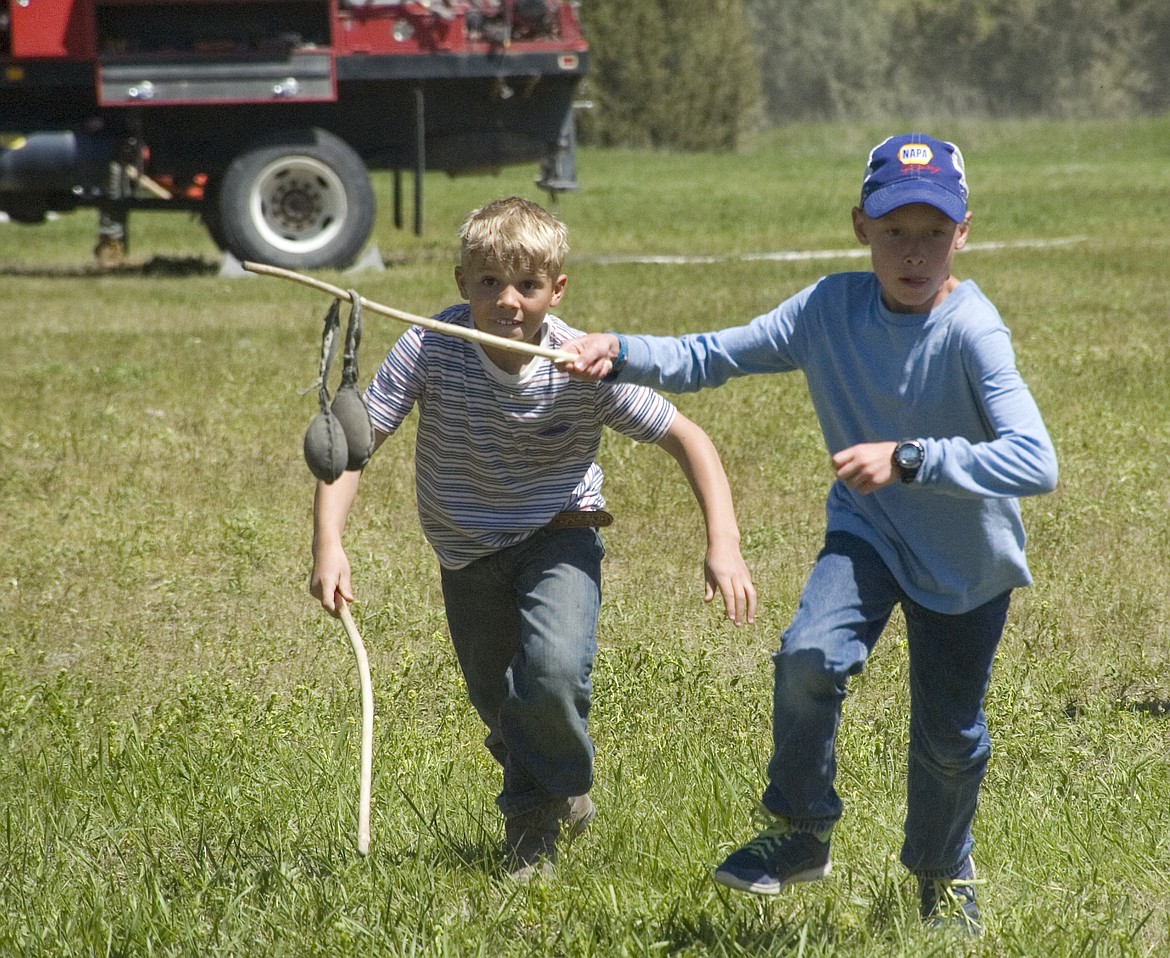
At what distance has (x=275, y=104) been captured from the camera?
1565 centimetres

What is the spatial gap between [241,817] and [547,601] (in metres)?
1.01

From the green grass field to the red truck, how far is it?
3462 millimetres

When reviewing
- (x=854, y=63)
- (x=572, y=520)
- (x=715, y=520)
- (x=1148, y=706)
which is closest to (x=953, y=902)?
(x=715, y=520)

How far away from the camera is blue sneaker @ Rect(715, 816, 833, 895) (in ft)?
10.9

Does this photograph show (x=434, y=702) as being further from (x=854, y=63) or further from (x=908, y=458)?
(x=854, y=63)

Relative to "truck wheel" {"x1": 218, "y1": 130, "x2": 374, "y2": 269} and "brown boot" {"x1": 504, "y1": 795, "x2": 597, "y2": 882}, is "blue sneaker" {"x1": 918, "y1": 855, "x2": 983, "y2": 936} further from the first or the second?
"truck wheel" {"x1": 218, "y1": 130, "x2": 374, "y2": 269}

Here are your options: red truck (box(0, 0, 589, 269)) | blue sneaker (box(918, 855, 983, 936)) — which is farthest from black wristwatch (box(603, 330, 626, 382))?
red truck (box(0, 0, 589, 269))

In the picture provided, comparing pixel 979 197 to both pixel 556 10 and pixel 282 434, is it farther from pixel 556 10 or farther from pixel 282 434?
pixel 282 434

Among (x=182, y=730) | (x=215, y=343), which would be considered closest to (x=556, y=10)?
(x=215, y=343)

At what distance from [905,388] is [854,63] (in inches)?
3165

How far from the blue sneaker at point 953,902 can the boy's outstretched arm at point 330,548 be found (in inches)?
52.8

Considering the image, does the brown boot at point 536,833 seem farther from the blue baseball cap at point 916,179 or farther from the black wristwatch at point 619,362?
the blue baseball cap at point 916,179

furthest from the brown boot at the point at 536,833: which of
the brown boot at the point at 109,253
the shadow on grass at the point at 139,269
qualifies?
the brown boot at the point at 109,253

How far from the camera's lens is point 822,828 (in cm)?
341
